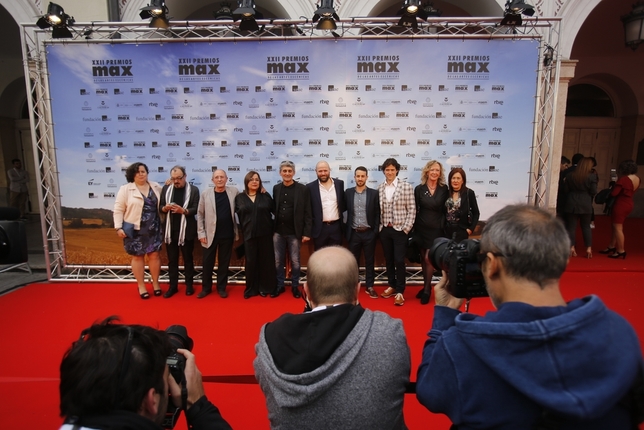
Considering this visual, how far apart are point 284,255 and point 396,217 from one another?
1534 mm

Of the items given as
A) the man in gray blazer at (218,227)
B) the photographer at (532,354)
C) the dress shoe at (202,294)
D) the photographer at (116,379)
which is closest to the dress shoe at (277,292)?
the man in gray blazer at (218,227)

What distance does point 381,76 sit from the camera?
4.71 meters

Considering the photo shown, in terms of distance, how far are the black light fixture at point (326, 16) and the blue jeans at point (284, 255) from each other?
2.63 m

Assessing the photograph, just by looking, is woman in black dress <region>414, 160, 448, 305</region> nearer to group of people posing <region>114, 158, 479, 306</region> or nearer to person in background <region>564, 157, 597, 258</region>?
group of people posing <region>114, 158, 479, 306</region>

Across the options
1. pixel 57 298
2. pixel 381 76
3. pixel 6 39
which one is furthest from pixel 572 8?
pixel 6 39

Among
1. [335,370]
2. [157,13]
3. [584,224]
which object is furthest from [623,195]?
[157,13]

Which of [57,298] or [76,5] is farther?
[76,5]

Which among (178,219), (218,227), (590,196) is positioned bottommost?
(218,227)

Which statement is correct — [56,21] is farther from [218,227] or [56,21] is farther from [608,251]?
[608,251]

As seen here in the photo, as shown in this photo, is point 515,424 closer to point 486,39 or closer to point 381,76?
point 381,76

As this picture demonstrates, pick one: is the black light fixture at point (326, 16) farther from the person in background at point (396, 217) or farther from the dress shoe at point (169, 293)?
the dress shoe at point (169, 293)

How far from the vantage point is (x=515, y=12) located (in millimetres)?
4336

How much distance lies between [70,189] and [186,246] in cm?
206

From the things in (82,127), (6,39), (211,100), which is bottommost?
(82,127)
